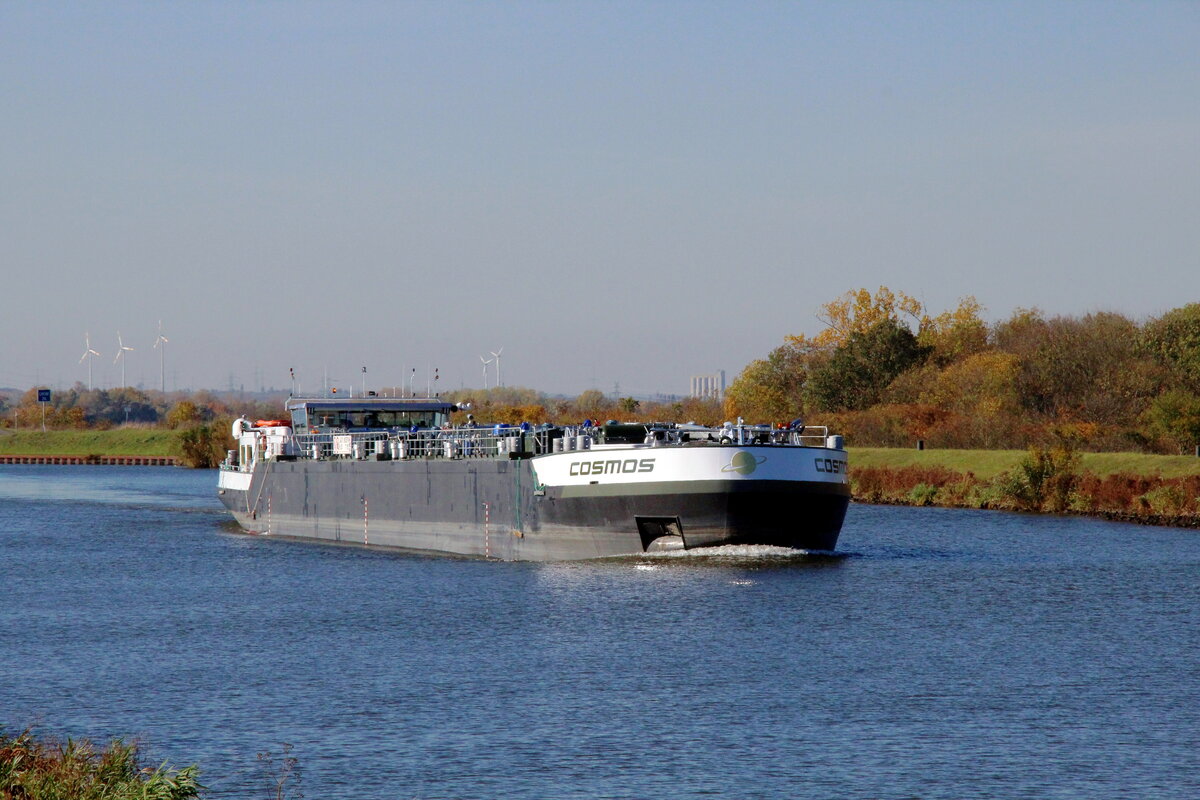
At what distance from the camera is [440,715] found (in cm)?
2342

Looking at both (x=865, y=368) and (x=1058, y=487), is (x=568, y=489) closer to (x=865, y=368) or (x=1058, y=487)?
(x=1058, y=487)

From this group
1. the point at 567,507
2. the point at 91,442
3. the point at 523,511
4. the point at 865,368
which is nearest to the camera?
the point at 567,507

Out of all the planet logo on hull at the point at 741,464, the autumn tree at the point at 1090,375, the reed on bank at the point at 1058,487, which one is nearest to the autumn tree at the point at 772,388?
the autumn tree at the point at 1090,375

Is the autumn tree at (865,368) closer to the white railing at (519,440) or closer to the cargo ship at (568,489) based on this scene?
the cargo ship at (568,489)

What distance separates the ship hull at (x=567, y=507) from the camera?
→ 1540 inches

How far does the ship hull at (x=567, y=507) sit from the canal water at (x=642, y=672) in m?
0.96

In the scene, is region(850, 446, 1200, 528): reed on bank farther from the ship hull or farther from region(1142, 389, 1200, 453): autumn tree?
the ship hull

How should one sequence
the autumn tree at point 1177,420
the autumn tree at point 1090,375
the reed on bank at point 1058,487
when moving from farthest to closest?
the autumn tree at point 1090,375, the autumn tree at point 1177,420, the reed on bank at point 1058,487

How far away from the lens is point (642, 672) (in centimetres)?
2666

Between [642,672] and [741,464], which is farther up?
[741,464]

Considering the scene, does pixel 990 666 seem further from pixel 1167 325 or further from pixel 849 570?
pixel 1167 325

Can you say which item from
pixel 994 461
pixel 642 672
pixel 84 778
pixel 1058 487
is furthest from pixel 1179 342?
pixel 84 778

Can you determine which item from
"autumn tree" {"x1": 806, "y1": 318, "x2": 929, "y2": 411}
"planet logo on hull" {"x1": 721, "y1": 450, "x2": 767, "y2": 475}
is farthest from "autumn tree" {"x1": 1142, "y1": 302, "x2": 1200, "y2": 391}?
"planet logo on hull" {"x1": 721, "y1": 450, "x2": 767, "y2": 475}

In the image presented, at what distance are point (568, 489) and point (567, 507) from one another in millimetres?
560
